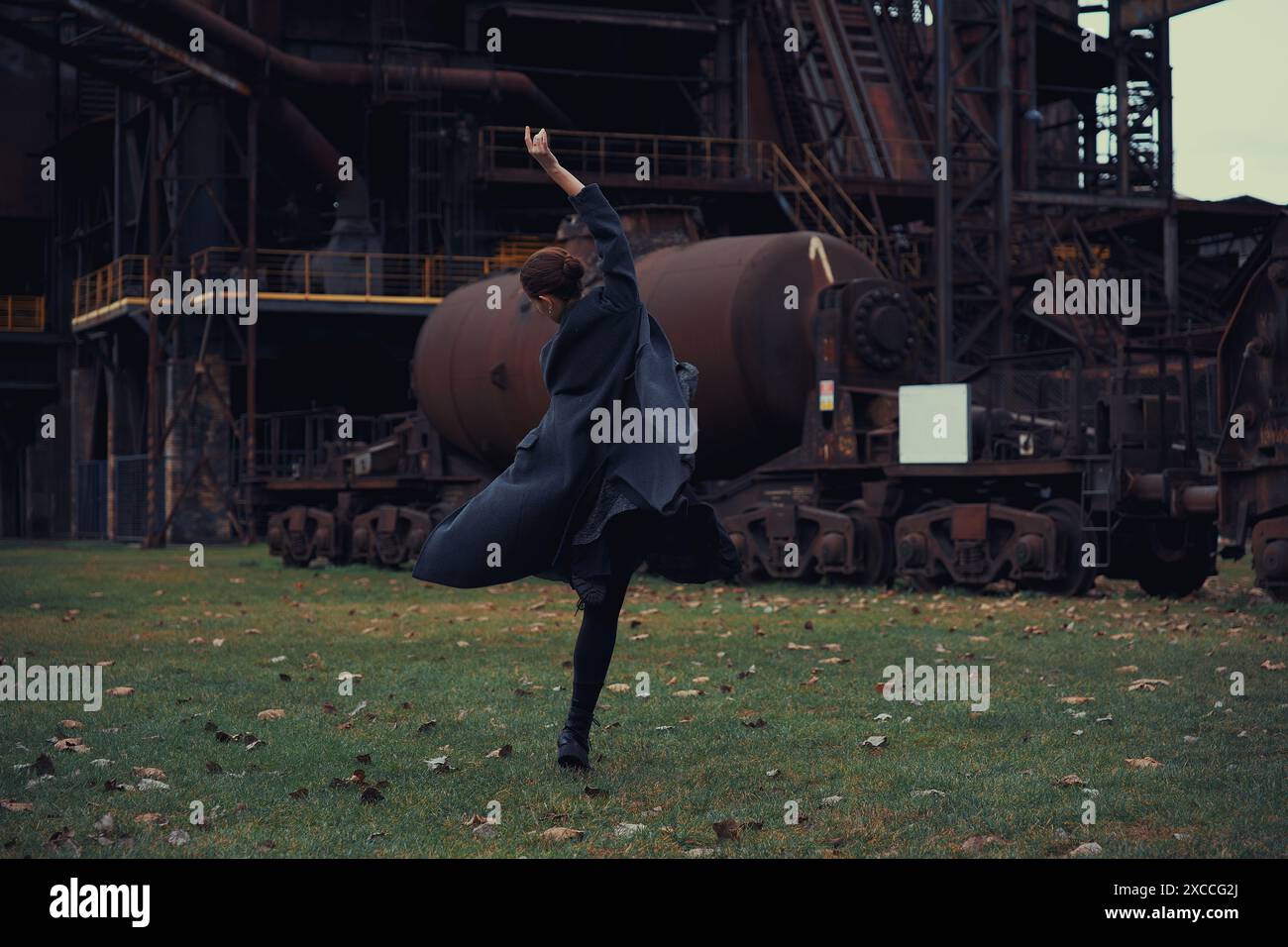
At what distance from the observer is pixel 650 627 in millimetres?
13484

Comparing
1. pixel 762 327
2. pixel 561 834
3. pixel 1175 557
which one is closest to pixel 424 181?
pixel 762 327

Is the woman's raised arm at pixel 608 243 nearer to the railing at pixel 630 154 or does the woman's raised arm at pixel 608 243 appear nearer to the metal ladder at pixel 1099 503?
the metal ladder at pixel 1099 503

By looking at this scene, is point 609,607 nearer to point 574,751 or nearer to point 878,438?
point 574,751

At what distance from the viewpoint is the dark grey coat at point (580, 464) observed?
648 cm

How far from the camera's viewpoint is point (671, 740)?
752cm

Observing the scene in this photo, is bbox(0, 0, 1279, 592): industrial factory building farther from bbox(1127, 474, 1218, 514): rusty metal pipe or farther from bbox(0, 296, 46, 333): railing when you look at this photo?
bbox(1127, 474, 1218, 514): rusty metal pipe

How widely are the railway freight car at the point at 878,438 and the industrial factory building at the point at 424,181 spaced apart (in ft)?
29.6

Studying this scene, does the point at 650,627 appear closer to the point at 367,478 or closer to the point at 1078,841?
the point at 1078,841

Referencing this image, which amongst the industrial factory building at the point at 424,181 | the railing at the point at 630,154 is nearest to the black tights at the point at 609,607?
the industrial factory building at the point at 424,181

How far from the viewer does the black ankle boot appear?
6.66m

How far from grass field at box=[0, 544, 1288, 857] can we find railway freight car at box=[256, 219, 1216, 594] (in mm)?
1790

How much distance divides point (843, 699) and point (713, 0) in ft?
115

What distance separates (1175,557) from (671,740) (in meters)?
9.88

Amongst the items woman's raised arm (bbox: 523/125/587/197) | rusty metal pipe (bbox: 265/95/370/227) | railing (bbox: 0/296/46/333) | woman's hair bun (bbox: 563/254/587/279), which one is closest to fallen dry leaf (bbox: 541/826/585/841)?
woman's hair bun (bbox: 563/254/587/279)
